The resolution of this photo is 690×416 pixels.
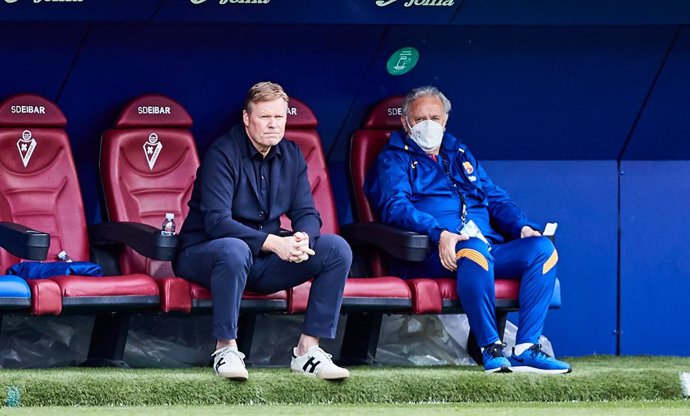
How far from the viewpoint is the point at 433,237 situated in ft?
23.4

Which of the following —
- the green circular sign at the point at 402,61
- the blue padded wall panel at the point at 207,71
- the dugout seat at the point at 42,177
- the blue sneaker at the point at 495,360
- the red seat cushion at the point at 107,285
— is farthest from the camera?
the green circular sign at the point at 402,61

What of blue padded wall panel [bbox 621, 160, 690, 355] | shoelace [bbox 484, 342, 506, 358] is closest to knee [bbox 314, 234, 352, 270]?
shoelace [bbox 484, 342, 506, 358]

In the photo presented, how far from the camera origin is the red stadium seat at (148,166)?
7.31m

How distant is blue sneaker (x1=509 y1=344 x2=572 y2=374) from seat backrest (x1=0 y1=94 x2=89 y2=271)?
6.04ft

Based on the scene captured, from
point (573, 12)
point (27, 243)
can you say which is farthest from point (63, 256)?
point (573, 12)

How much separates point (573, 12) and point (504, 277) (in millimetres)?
1269

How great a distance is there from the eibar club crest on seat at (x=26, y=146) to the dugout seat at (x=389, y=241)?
140cm

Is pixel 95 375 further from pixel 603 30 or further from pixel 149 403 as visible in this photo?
pixel 603 30

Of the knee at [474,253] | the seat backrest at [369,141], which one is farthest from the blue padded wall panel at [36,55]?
the knee at [474,253]

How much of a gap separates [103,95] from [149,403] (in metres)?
1.93

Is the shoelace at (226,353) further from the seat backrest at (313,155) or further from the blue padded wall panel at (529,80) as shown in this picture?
the blue padded wall panel at (529,80)

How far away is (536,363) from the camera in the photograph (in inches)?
268

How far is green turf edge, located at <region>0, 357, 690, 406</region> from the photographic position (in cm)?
604

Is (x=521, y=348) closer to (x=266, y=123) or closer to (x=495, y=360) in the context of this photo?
(x=495, y=360)
